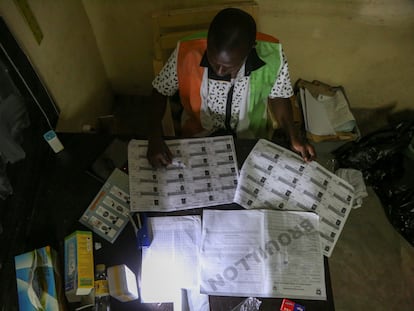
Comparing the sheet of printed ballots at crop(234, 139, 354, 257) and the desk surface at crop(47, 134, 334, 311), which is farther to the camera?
the sheet of printed ballots at crop(234, 139, 354, 257)

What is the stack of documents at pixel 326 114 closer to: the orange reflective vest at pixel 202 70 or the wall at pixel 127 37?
the orange reflective vest at pixel 202 70

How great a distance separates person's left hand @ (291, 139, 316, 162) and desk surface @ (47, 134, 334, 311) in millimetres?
142

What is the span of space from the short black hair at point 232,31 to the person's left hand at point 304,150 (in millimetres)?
368

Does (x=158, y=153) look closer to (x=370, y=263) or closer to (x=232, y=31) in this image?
(x=232, y=31)

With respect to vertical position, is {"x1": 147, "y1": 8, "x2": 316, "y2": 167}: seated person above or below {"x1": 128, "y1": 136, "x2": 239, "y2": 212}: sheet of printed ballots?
above

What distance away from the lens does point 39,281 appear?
89 centimetres

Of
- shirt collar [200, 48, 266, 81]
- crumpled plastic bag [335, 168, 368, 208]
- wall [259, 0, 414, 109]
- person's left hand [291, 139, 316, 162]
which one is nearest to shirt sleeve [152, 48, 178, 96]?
shirt collar [200, 48, 266, 81]

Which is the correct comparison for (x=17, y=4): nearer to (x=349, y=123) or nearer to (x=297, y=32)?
(x=297, y=32)

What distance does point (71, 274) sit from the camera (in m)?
0.93

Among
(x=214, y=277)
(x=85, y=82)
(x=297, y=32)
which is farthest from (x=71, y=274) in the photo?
(x=297, y=32)

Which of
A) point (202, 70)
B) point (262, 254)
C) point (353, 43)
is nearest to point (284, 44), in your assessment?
point (353, 43)

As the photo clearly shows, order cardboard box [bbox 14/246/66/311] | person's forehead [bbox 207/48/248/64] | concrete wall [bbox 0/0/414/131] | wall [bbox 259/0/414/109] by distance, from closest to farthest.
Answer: cardboard box [bbox 14/246/66/311]
person's forehead [bbox 207/48/248/64]
concrete wall [bbox 0/0/414/131]
wall [bbox 259/0/414/109]

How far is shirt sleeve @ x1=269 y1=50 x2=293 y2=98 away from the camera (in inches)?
47.3

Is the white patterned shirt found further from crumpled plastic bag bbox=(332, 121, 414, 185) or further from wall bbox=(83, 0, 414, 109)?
crumpled plastic bag bbox=(332, 121, 414, 185)
